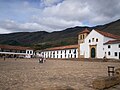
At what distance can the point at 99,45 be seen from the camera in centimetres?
5259

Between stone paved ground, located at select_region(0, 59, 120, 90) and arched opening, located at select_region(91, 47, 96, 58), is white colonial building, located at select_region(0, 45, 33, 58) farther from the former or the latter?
stone paved ground, located at select_region(0, 59, 120, 90)

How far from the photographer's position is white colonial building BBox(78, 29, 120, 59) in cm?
4822

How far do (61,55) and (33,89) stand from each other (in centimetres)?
6311

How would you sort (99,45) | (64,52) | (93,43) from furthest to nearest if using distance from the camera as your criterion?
(64,52), (93,43), (99,45)

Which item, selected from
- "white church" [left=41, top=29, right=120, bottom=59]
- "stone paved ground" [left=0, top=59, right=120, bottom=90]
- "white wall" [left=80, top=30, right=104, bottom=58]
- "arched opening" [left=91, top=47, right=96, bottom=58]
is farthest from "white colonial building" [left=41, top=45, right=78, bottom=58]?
"stone paved ground" [left=0, top=59, right=120, bottom=90]

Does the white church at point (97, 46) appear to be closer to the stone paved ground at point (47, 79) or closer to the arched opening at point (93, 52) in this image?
the arched opening at point (93, 52)

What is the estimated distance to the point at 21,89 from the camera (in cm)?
709

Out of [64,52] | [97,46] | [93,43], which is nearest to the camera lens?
[97,46]

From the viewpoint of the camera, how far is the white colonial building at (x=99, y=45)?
158 ft

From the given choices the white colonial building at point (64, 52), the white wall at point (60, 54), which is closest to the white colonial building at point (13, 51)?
the white wall at point (60, 54)

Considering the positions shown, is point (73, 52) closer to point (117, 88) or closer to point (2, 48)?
point (2, 48)

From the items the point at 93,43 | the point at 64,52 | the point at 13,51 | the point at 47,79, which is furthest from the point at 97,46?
the point at 47,79

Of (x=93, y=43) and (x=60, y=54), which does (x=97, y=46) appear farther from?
(x=60, y=54)

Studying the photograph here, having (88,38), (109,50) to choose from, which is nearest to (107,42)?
(109,50)
